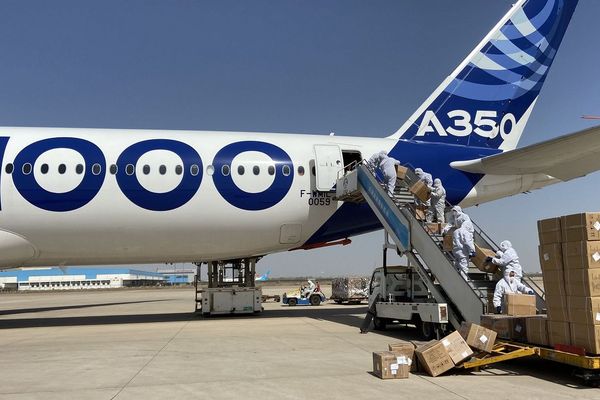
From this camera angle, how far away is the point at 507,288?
1073 cm

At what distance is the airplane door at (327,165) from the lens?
17.0 m

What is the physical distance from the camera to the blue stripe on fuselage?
1734 centimetres

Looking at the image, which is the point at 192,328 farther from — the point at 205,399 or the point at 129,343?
the point at 205,399

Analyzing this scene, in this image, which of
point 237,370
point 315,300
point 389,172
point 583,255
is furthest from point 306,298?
point 583,255

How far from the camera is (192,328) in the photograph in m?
15.0

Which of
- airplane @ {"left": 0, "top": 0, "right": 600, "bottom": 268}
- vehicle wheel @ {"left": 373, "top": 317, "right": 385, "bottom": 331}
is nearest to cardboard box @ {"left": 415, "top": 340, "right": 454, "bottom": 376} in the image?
vehicle wheel @ {"left": 373, "top": 317, "right": 385, "bottom": 331}

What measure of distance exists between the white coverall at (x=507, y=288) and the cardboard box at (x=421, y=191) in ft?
11.5

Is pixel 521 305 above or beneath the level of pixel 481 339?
above

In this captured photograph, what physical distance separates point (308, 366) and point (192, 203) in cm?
872

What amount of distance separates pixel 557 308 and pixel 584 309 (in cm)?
61

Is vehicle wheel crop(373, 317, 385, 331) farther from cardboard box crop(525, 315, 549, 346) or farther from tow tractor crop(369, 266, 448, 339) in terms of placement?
cardboard box crop(525, 315, 549, 346)

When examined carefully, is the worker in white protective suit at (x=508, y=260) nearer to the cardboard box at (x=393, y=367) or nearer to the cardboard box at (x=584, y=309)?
the cardboard box at (x=584, y=309)

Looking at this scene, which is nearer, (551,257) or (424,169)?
(551,257)

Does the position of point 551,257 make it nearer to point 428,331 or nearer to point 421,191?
point 428,331
